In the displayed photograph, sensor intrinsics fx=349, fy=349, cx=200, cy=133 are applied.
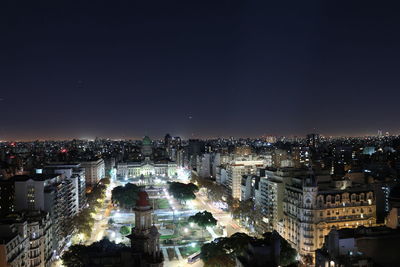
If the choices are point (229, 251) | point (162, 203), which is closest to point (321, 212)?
point (229, 251)

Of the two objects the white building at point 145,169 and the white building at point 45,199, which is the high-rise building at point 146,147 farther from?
the white building at point 45,199

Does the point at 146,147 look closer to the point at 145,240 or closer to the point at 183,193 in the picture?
the point at 183,193

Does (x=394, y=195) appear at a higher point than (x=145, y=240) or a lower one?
lower

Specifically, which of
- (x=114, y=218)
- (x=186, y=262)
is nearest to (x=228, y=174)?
(x=114, y=218)

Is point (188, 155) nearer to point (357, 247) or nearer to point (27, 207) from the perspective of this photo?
point (27, 207)

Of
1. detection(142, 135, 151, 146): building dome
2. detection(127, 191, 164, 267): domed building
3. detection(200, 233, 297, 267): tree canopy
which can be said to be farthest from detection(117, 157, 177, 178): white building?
detection(127, 191, 164, 267): domed building

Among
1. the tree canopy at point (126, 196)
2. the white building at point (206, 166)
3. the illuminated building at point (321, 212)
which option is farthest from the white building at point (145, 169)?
the illuminated building at point (321, 212)
